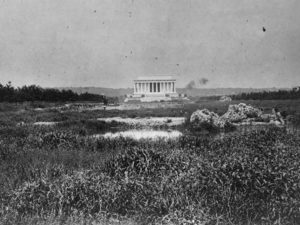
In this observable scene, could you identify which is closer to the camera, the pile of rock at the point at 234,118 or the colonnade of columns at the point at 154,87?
the pile of rock at the point at 234,118

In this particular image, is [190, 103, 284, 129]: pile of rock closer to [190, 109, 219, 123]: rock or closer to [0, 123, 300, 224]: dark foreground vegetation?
[190, 109, 219, 123]: rock

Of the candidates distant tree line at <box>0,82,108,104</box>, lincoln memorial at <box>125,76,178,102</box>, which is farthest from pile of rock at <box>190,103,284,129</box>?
lincoln memorial at <box>125,76,178,102</box>

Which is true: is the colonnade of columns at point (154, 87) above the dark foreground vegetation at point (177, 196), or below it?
above

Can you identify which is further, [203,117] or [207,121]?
[203,117]

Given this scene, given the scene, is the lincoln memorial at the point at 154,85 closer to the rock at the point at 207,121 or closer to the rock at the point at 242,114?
the rock at the point at 242,114

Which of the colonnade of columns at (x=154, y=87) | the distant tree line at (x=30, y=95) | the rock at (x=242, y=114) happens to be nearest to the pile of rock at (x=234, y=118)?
the rock at (x=242, y=114)

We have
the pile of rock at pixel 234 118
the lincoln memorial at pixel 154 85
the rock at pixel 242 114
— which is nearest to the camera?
the pile of rock at pixel 234 118

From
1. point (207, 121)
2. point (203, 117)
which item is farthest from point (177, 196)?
→ point (203, 117)

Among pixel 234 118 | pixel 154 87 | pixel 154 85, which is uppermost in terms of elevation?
pixel 154 85

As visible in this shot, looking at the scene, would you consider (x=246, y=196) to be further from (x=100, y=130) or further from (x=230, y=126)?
(x=100, y=130)

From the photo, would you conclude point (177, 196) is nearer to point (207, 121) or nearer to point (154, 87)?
point (207, 121)
